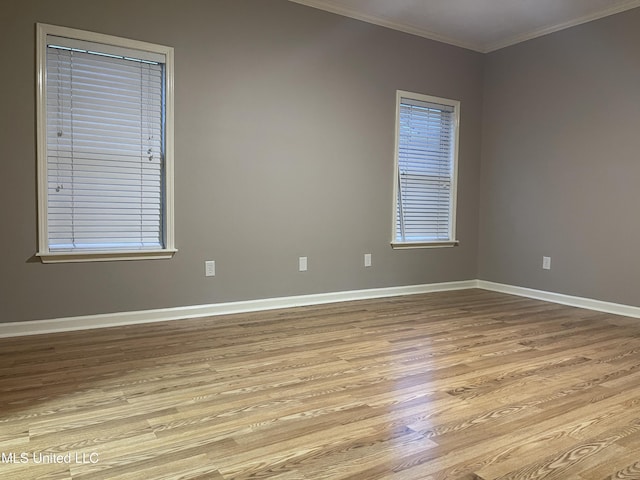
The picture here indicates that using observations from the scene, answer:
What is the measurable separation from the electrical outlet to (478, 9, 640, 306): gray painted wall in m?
3.14

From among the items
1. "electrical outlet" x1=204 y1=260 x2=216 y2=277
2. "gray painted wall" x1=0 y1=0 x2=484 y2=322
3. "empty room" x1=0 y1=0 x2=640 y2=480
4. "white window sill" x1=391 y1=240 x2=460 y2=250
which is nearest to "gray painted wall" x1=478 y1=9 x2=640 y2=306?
"empty room" x1=0 y1=0 x2=640 y2=480

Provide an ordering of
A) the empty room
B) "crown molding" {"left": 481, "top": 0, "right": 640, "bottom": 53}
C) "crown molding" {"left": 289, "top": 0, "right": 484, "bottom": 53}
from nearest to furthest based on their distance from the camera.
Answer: the empty room
"crown molding" {"left": 481, "top": 0, "right": 640, "bottom": 53}
"crown molding" {"left": 289, "top": 0, "right": 484, "bottom": 53}

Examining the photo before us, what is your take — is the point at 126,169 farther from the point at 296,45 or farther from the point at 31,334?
the point at 296,45

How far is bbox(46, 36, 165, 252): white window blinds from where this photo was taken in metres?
3.29

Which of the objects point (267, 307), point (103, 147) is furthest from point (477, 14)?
point (103, 147)

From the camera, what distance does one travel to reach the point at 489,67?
5301 millimetres

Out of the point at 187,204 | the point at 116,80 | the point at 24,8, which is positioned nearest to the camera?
the point at 24,8

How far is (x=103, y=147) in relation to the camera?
136 inches

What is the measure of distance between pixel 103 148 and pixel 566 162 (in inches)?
162

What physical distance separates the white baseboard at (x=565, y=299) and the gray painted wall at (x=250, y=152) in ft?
2.61

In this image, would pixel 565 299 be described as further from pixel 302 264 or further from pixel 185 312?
pixel 185 312

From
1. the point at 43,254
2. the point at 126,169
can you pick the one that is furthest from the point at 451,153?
the point at 43,254

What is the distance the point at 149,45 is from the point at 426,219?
3.13 meters

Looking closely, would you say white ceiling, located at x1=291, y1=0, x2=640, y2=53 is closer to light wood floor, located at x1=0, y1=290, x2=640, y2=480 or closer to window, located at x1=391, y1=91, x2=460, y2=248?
window, located at x1=391, y1=91, x2=460, y2=248
